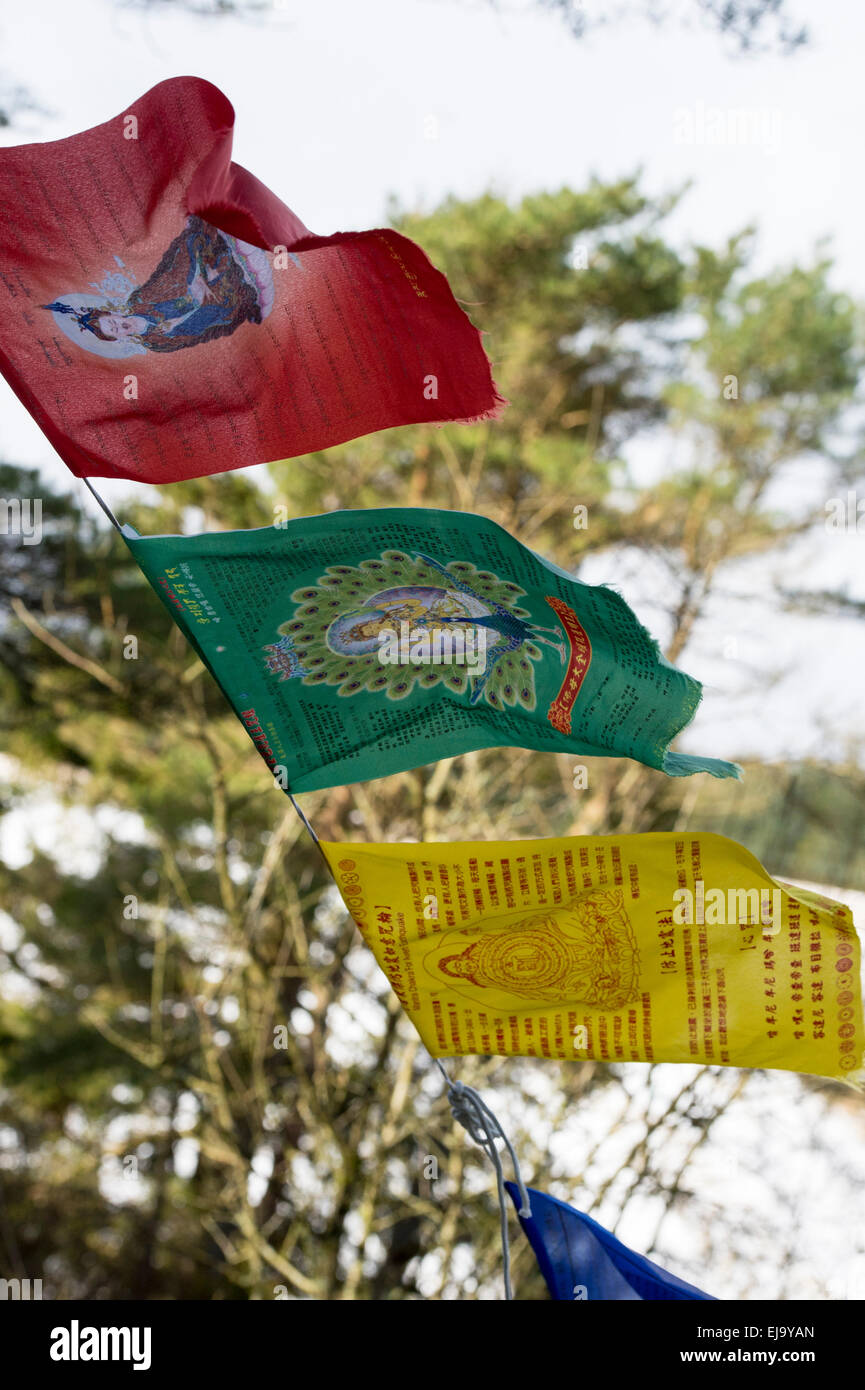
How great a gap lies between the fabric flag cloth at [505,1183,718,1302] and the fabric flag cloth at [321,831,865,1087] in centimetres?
46

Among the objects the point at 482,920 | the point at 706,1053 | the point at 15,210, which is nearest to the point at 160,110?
the point at 15,210

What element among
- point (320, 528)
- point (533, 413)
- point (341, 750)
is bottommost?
point (341, 750)

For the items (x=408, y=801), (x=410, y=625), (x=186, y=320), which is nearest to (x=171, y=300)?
(x=186, y=320)

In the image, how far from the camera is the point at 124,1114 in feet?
36.0

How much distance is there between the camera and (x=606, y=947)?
7.85ft

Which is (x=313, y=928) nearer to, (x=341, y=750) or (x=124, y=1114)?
(x=124, y=1114)

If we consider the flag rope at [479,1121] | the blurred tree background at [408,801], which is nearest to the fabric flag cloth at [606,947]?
the flag rope at [479,1121]

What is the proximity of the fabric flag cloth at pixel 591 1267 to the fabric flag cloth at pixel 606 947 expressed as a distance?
1.51 feet

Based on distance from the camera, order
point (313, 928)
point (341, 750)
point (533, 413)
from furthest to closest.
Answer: point (533, 413) → point (313, 928) → point (341, 750)

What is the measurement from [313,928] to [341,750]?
20.0 feet

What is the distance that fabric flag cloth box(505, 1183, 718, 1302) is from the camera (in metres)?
2.53

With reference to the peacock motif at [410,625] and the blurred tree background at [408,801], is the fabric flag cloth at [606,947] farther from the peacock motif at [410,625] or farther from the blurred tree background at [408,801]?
the blurred tree background at [408,801]

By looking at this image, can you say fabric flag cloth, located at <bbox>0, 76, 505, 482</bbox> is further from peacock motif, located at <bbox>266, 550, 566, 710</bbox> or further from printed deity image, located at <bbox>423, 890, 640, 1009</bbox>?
printed deity image, located at <bbox>423, 890, 640, 1009</bbox>

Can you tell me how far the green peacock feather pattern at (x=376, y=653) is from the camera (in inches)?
92.7
